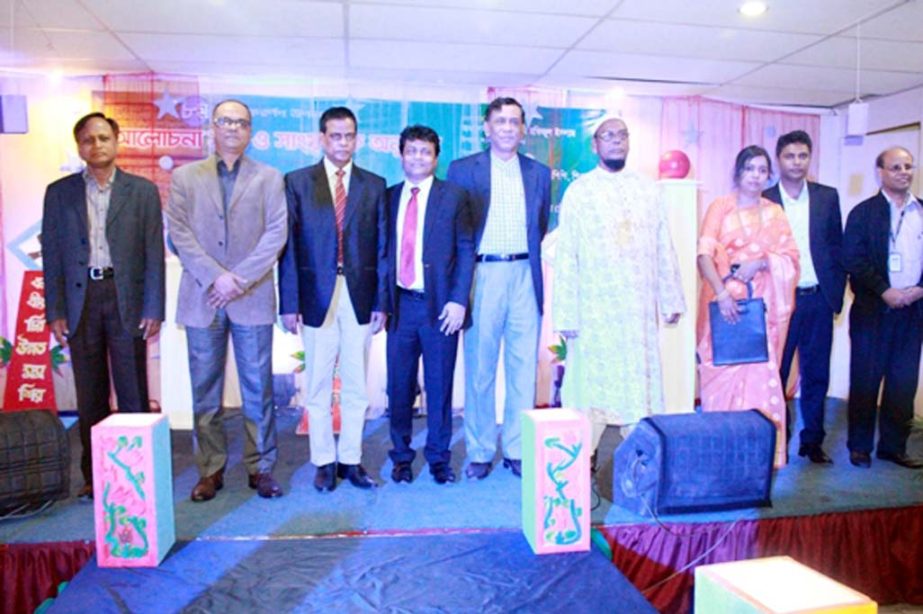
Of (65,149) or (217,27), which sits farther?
(65,149)

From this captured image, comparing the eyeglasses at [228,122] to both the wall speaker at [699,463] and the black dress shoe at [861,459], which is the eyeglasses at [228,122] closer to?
the wall speaker at [699,463]

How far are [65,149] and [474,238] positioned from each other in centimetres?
325

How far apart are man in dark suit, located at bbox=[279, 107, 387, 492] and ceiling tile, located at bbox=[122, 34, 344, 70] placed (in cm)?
138

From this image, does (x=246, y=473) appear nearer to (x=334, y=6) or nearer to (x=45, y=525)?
(x=45, y=525)

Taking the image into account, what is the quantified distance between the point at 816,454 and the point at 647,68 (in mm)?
2568

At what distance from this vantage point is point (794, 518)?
2580 mm

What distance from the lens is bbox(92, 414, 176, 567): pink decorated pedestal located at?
2.04 m

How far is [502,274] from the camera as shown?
2859mm

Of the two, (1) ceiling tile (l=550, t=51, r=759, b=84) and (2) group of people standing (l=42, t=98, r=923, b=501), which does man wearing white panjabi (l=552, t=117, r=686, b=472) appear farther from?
(1) ceiling tile (l=550, t=51, r=759, b=84)

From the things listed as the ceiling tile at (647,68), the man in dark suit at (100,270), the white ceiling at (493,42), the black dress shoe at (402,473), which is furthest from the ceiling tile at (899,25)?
the man in dark suit at (100,270)

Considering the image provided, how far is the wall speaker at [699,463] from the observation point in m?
2.45

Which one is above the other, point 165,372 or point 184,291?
point 184,291

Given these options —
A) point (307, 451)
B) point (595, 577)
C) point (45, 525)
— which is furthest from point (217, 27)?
point (595, 577)

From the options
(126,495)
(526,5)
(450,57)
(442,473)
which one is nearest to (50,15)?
(450,57)
